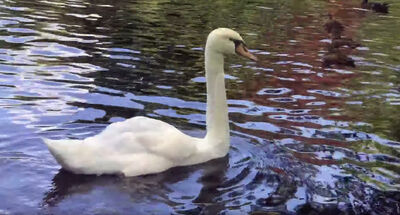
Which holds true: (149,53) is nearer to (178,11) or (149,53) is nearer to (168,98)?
(168,98)

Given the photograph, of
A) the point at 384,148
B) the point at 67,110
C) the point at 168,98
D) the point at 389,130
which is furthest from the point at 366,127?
the point at 67,110

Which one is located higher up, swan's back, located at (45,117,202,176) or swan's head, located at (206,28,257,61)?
swan's head, located at (206,28,257,61)

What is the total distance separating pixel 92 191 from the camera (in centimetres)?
585

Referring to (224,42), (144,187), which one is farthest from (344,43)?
(144,187)

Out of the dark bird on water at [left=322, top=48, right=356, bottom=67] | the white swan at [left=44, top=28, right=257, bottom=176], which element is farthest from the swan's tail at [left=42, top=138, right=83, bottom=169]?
the dark bird on water at [left=322, top=48, right=356, bottom=67]

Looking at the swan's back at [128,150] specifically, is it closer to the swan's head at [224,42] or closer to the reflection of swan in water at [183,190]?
the reflection of swan in water at [183,190]

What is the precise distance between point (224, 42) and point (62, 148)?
7.19 feet

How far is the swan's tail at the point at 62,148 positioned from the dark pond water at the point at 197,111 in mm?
234

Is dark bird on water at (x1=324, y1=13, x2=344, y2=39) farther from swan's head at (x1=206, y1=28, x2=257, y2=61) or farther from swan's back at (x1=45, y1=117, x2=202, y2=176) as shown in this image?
swan's back at (x1=45, y1=117, x2=202, y2=176)

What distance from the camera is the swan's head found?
7145 mm

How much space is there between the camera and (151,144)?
20.9 feet

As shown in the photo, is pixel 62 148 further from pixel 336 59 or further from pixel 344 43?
pixel 344 43

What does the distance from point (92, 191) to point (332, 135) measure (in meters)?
3.43

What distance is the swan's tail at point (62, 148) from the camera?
5.98 m
